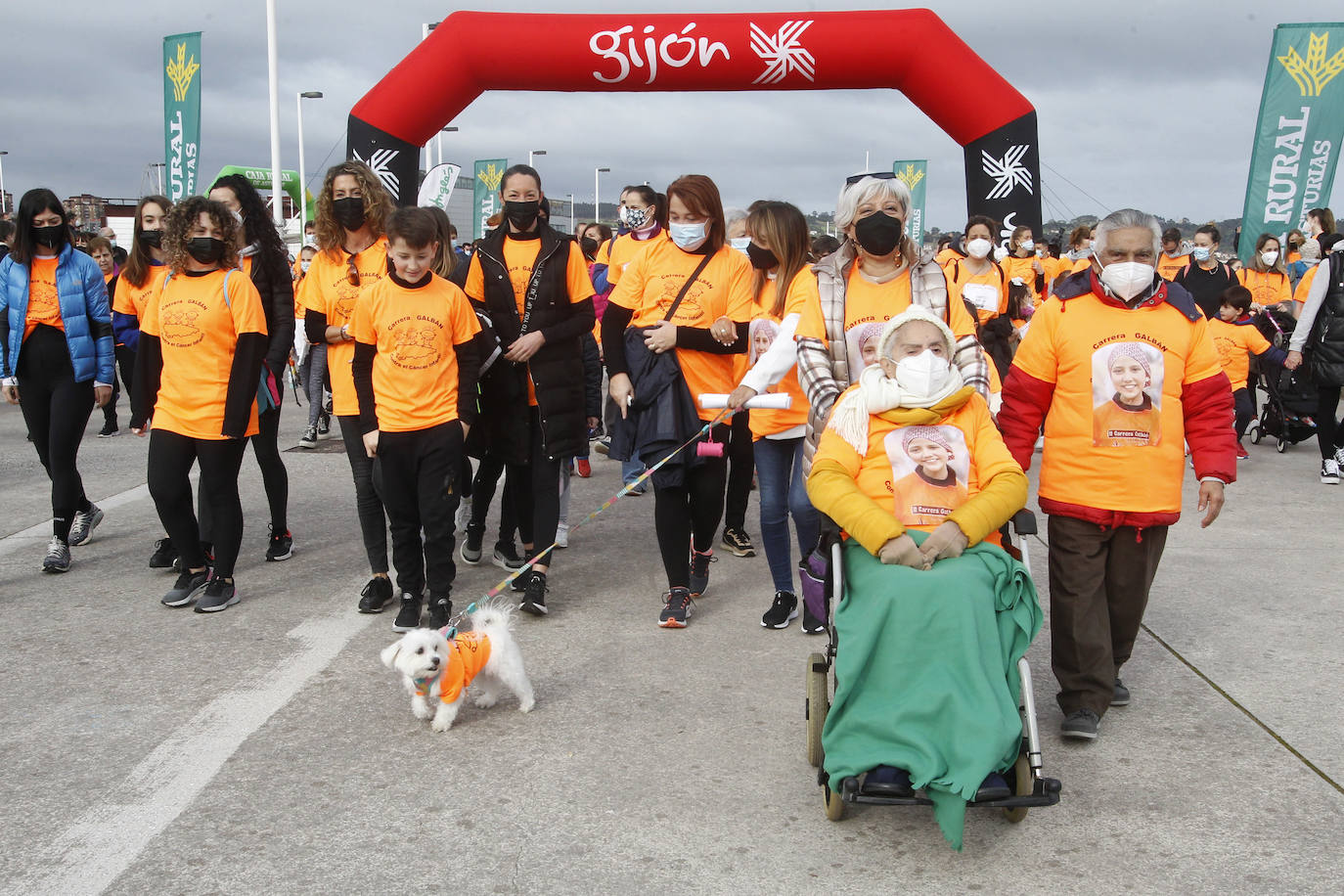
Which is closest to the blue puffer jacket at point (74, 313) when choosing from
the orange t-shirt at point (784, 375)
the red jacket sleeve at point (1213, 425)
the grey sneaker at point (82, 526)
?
the grey sneaker at point (82, 526)

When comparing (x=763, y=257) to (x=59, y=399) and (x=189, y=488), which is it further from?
(x=59, y=399)

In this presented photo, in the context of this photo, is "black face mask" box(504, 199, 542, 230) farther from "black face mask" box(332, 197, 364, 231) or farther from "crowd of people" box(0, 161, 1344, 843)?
"black face mask" box(332, 197, 364, 231)

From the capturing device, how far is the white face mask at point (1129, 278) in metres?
4.03

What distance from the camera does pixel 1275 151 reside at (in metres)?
15.0

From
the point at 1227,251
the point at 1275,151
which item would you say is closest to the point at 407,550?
the point at 1275,151

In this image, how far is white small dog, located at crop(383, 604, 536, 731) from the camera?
397 centimetres

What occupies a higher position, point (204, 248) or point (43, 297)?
point (204, 248)

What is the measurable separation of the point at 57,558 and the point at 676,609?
3421mm

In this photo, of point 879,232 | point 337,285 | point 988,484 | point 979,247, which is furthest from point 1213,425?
point 979,247

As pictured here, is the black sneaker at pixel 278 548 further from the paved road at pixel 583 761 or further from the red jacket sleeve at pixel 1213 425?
the red jacket sleeve at pixel 1213 425

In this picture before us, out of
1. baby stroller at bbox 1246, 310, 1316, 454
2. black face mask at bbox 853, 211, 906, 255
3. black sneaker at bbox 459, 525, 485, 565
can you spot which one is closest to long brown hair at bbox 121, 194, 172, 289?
black sneaker at bbox 459, 525, 485, 565

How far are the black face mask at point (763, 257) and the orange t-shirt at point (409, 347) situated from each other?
1.43 meters

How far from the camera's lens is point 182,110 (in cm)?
1714

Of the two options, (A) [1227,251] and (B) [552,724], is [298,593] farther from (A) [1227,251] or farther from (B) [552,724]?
(A) [1227,251]
